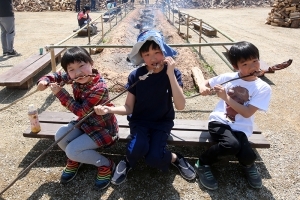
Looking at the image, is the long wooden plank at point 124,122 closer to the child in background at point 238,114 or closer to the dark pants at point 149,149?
the child in background at point 238,114

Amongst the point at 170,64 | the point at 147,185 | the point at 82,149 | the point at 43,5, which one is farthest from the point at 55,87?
the point at 43,5

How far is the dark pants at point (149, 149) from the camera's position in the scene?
2.60 m

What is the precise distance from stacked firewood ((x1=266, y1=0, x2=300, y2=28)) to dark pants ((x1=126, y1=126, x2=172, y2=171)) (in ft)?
41.7

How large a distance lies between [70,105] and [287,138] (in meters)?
2.85

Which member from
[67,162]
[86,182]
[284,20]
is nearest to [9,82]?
[67,162]

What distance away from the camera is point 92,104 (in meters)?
2.66

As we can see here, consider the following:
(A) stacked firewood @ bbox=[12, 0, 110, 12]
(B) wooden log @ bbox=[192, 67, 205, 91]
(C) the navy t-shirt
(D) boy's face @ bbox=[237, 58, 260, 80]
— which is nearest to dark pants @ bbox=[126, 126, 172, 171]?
(C) the navy t-shirt

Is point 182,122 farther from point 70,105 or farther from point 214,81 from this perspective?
point 70,105

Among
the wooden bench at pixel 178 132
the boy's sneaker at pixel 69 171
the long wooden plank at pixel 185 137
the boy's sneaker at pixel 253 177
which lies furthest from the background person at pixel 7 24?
the boy's sneaker at pixel 253 177

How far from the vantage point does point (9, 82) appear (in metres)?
4.91

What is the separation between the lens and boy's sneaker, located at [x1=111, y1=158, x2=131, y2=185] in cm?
271

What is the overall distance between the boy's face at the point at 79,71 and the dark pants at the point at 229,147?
1.40m

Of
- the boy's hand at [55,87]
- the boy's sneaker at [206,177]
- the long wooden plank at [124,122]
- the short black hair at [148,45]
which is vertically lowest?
the boy's sneaker at [206,177]

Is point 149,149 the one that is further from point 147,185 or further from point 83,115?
point 83,115
